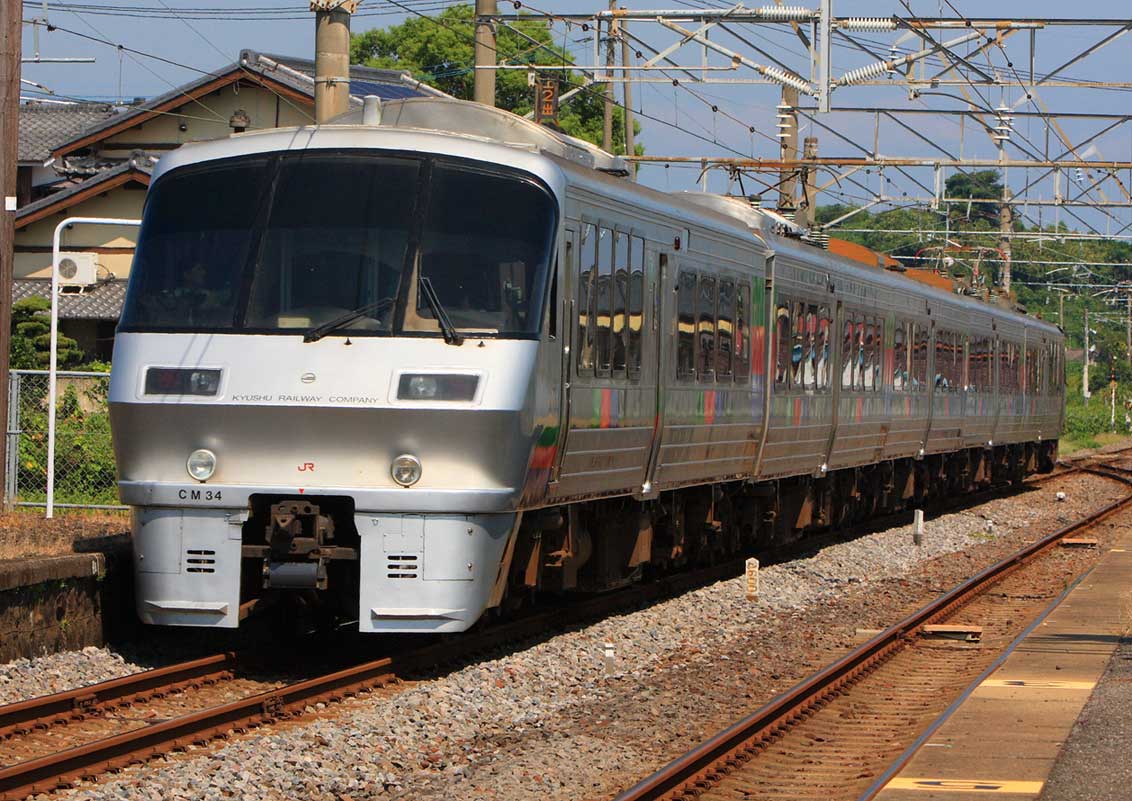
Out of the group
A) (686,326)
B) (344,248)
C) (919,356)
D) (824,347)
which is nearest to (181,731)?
(344,248)

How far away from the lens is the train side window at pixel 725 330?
48.5ft

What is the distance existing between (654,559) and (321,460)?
5216mm

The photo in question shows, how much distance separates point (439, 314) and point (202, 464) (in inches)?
61.4

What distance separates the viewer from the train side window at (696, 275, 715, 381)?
46.3 feet

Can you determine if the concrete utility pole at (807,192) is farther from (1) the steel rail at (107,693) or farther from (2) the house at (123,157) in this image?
(1) the steel rail at (107,693)

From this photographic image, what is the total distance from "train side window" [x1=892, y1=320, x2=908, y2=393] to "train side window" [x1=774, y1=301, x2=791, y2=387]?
5.57 metres

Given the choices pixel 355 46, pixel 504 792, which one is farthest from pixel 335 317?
pixel 355 46

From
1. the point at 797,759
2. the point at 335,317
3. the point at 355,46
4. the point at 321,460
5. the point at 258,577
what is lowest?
the point at 797,759

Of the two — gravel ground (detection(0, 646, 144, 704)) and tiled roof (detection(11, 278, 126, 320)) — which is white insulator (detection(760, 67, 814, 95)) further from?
gravel ground (detection(0, 646, 144, 704))

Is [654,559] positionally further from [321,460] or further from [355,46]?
[355,46]

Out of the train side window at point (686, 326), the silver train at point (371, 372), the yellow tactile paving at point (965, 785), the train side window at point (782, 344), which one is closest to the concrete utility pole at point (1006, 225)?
the train side window at point (782, 344)

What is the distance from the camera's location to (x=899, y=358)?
902 inches

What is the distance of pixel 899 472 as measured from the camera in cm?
2453

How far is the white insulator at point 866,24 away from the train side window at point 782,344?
498 centimetres
